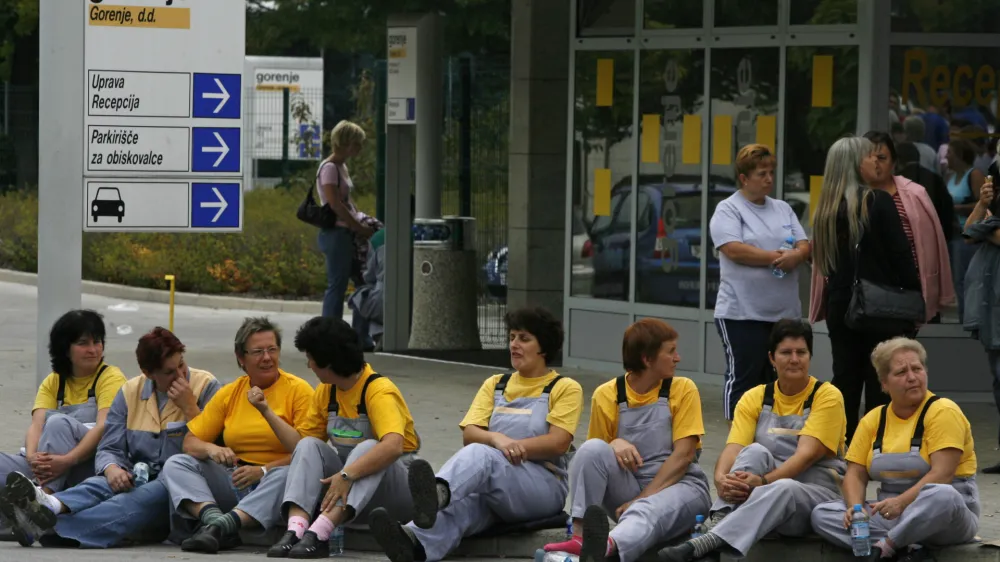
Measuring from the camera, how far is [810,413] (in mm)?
7930

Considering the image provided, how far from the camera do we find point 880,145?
995cm

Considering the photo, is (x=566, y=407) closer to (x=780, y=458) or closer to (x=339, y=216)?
(x=780, y=458)

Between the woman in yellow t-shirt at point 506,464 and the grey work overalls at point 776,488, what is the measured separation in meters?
0.77

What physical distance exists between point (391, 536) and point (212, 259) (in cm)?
1459

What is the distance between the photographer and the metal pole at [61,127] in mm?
8805

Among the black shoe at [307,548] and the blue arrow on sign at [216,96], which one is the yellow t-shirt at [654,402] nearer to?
the black shoe at [307,548]

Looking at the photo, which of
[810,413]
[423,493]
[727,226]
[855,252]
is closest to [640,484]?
[810,413]

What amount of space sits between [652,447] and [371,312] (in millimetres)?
7637

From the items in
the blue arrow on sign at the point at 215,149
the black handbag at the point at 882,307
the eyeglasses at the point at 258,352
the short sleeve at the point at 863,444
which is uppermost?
the blue arrow on sign at the point at 215,149

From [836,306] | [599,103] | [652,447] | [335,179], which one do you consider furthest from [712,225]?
[335,179]

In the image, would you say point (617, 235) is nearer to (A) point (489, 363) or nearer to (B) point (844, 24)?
(A) point (489, 363)

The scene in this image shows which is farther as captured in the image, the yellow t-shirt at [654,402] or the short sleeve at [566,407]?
the short sleeve at [566,407]

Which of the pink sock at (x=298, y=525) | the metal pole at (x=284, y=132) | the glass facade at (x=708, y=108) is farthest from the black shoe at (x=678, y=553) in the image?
the metal pole at (x=284, y=132)

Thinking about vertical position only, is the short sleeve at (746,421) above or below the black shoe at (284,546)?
above
